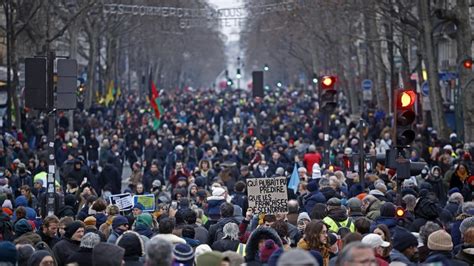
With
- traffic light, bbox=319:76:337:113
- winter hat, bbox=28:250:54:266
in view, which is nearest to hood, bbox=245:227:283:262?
winter hat, bbox=28:250:54:266

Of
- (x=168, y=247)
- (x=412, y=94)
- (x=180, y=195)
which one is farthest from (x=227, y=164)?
→ (x=168, y=247)

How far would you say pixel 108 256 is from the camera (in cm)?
1066

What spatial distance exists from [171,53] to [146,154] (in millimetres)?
75071

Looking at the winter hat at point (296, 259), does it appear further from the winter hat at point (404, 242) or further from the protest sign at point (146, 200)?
the protest sign at point (146, 200)

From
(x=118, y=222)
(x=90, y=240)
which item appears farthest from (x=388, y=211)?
(x=90, y=240)

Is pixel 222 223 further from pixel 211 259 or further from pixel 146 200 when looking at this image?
pixel 211 259

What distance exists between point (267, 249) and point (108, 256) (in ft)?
5.97

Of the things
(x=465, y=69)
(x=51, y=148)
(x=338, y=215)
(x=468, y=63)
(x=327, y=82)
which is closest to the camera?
(x=338, y=215)

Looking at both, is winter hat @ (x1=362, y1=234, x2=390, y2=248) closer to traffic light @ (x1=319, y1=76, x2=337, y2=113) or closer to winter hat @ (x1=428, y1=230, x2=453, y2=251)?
winter hat @ (x1=428, y1=230, x2=453, y2=251)

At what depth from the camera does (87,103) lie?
211 feet

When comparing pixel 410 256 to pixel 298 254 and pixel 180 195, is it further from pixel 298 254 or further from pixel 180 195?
pixel 180 195

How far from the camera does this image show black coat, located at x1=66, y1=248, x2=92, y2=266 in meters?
12.4

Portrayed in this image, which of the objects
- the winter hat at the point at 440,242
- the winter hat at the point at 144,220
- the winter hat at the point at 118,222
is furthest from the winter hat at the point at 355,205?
the winter hat at the point at 440,242

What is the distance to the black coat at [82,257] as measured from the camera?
1236cm
